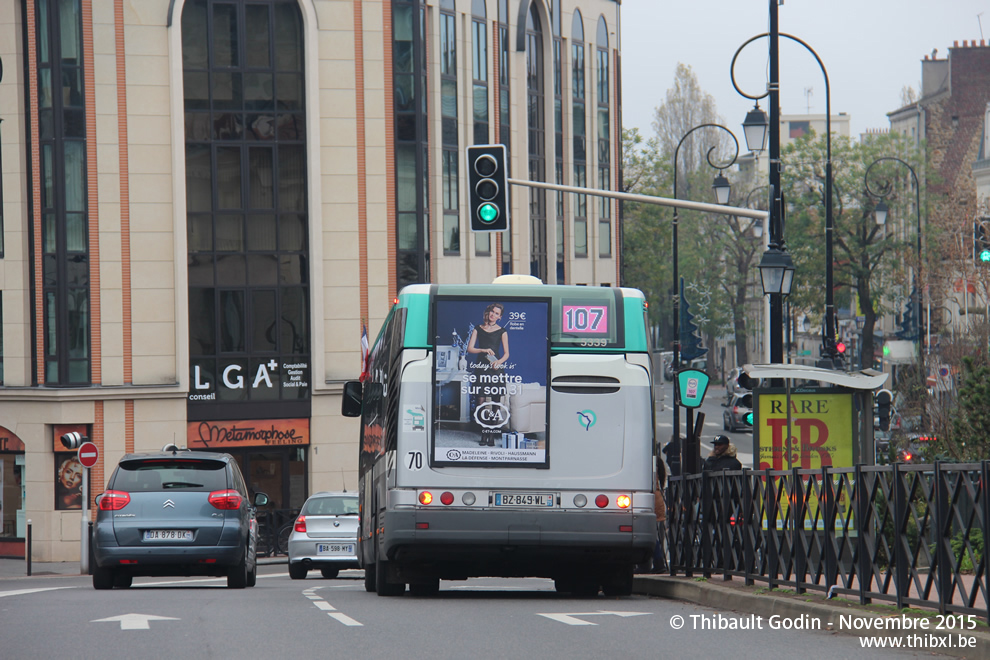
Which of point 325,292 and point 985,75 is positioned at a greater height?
point 985,75

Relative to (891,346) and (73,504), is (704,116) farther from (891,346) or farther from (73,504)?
(73,504)

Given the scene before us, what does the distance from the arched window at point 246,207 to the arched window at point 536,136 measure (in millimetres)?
11389

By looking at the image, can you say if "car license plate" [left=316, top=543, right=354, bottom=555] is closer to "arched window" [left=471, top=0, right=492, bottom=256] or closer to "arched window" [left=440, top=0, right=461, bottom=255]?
"arched window" [left=440, top=0, right=461, bottom=255]

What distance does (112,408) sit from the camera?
38438mm

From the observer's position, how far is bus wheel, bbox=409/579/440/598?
15.0 meters

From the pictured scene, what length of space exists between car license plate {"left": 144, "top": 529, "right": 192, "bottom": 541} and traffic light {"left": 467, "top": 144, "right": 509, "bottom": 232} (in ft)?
18.2

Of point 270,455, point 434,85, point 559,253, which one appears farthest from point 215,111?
point 559,253

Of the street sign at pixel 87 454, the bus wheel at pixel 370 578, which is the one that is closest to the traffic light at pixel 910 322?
the street sign at pixel 87 454

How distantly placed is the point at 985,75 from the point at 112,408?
2637 inches

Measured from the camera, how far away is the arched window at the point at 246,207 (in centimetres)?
3953

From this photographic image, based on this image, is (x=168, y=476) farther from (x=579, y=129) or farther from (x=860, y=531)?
(x=579, y=129)

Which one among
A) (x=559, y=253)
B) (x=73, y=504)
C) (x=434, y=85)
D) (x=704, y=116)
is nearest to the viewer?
(x=73, y=504)

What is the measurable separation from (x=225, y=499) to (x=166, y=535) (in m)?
0.78

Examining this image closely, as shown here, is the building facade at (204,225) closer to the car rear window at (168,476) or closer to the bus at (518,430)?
the car rear window at (168,476)
